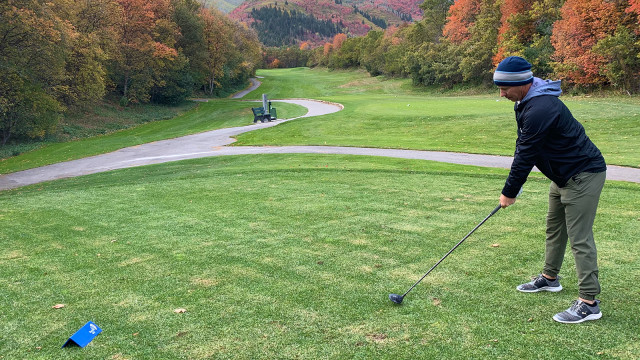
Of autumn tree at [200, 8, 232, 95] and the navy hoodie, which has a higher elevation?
autumn tree at [200, 8, 232, 95]

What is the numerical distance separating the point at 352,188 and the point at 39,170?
15.9m

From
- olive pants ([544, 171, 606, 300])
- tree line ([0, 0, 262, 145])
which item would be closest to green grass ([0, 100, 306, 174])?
tree line ([0, 0, 262, 145])

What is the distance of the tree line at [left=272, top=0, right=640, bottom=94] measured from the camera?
32938 mm

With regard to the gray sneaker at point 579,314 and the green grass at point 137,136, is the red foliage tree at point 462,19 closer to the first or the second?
the green grass at point 137,136

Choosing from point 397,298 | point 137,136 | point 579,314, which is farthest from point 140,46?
point 579,314

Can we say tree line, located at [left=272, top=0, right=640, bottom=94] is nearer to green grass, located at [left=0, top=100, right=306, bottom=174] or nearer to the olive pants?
green grass, located at [left=0, top=100, right=306, bottom=174]

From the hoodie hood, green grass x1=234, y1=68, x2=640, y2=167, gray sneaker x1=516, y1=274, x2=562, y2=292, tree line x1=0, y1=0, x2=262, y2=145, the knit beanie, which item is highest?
tree line x1=0, y1=0, x2=262, y2=145

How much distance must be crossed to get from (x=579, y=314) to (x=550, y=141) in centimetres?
169

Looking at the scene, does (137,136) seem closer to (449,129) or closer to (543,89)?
(449,129)

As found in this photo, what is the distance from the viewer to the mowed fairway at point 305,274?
4016 mm

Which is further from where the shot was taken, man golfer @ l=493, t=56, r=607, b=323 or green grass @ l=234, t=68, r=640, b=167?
green grass @ l=234, t=68, r=640, b=167

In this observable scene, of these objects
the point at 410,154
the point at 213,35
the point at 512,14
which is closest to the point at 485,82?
the point at 512,14

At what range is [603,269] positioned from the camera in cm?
537

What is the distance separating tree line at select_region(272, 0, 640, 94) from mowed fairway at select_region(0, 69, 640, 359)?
2888 cm
